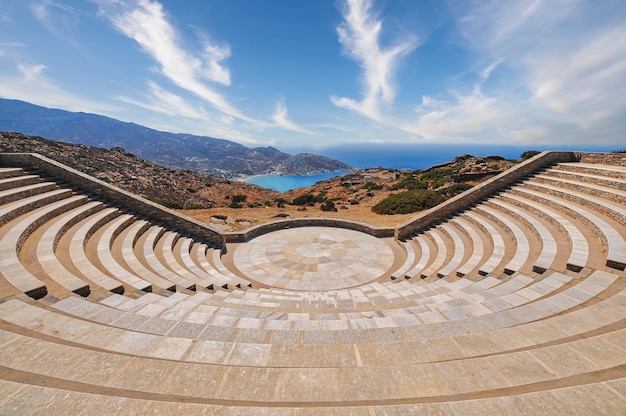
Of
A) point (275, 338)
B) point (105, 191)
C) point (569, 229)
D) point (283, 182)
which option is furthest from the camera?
point (283, 182)

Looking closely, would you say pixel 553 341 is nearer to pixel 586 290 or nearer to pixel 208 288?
pixel 586 290

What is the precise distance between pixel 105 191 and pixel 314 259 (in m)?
11.9

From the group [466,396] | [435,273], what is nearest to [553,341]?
[466,396]

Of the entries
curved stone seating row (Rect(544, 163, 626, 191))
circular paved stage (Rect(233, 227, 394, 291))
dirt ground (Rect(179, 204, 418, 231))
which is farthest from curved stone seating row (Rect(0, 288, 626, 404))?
dirt ground (Rect(179, 204, 418, 231))

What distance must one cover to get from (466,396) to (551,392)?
0.85 meters

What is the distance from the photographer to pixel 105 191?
13.2 metres

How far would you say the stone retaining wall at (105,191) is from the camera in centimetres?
1262

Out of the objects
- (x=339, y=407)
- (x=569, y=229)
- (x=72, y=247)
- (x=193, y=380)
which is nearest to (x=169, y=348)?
(x=193, y=380)

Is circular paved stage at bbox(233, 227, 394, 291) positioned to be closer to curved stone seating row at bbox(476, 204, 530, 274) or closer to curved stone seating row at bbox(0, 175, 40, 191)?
curved stone seating row at bbox(476, 204, 530, 274)

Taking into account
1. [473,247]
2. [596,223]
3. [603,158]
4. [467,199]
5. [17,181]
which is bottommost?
[473,247]

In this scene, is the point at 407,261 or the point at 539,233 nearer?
the point at 539,233

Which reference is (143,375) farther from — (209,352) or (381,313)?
(381,313)

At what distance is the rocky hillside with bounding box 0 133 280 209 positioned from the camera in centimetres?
4156

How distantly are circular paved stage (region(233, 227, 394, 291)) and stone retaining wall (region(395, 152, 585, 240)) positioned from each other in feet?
6.92
